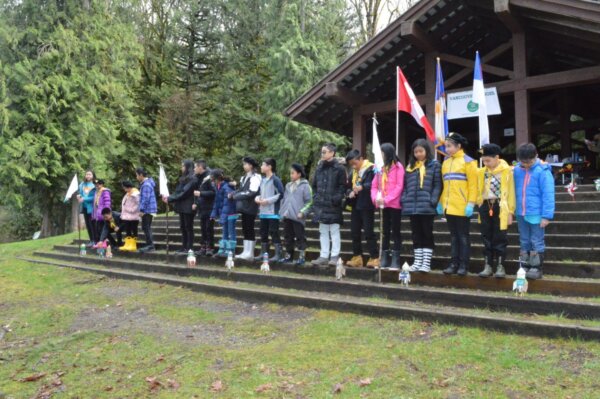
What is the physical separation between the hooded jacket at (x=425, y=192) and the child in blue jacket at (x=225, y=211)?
12.1 feet

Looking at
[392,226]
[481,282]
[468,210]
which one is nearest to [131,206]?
[392,226]

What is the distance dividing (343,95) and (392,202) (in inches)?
255

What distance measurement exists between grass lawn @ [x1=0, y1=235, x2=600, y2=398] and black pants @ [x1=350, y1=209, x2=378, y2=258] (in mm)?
1534

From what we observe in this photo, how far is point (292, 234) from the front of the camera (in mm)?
8570

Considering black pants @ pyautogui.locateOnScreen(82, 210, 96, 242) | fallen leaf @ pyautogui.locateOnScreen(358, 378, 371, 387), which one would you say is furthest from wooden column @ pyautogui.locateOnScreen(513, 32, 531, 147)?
black pants @ pyautogui.locateOnScreen(82, 210, 96, 242)

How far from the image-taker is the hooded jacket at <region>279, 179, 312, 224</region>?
813cm

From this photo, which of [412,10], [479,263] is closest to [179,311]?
[479,263]

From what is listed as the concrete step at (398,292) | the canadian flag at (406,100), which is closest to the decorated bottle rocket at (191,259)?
the concrete step at (398,292)

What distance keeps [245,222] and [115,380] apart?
415 centimetres

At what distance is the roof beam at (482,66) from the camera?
37.1ft

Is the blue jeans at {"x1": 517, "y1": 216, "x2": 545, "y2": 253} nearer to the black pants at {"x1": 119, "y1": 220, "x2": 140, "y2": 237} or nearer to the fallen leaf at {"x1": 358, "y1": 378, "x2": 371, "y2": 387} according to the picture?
the fallen leaf at {"x1": 358, "y1": 378, "x2": 371, "y2": 387}

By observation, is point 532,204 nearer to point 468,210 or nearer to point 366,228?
point 468,210

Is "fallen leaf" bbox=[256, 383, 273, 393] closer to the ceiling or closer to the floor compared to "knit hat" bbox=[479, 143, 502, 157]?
closer to the floor

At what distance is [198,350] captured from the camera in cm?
562
